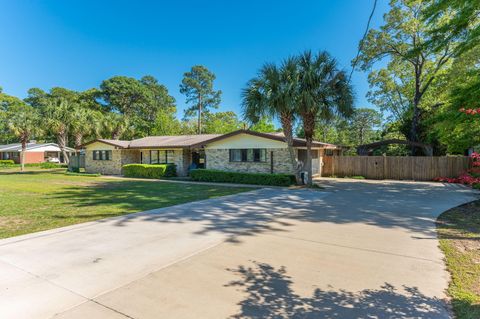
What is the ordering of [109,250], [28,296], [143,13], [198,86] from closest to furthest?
[28,296] < [109,250] < [143,13] < [198,86]

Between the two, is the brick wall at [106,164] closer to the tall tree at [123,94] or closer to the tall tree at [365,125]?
the tall tree at [123,94]

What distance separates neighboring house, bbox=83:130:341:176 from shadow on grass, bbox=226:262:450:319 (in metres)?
13.1

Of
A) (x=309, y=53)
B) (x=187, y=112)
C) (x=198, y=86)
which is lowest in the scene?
(x=309, y=53)

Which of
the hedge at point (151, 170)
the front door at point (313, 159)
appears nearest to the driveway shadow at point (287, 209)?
the front door at point (313, 159)

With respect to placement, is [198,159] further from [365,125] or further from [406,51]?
[365,125]

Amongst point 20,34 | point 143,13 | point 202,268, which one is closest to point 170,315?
point 202,268

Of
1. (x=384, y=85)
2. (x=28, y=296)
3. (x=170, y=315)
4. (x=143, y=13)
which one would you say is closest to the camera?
(x=170, y=315)

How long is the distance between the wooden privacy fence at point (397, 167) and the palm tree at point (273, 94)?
25.8ft

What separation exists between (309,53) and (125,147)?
16992mm

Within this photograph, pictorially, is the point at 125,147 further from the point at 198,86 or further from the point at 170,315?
the point at 198,86

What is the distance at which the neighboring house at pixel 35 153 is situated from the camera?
42438mm

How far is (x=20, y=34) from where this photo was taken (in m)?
20.0

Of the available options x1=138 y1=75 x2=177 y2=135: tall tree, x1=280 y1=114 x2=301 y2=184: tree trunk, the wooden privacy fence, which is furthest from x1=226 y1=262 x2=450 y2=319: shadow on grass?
x1=138 y1=75 x2=177 y2=135: tall tree

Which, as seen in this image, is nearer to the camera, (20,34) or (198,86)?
(20,34)
